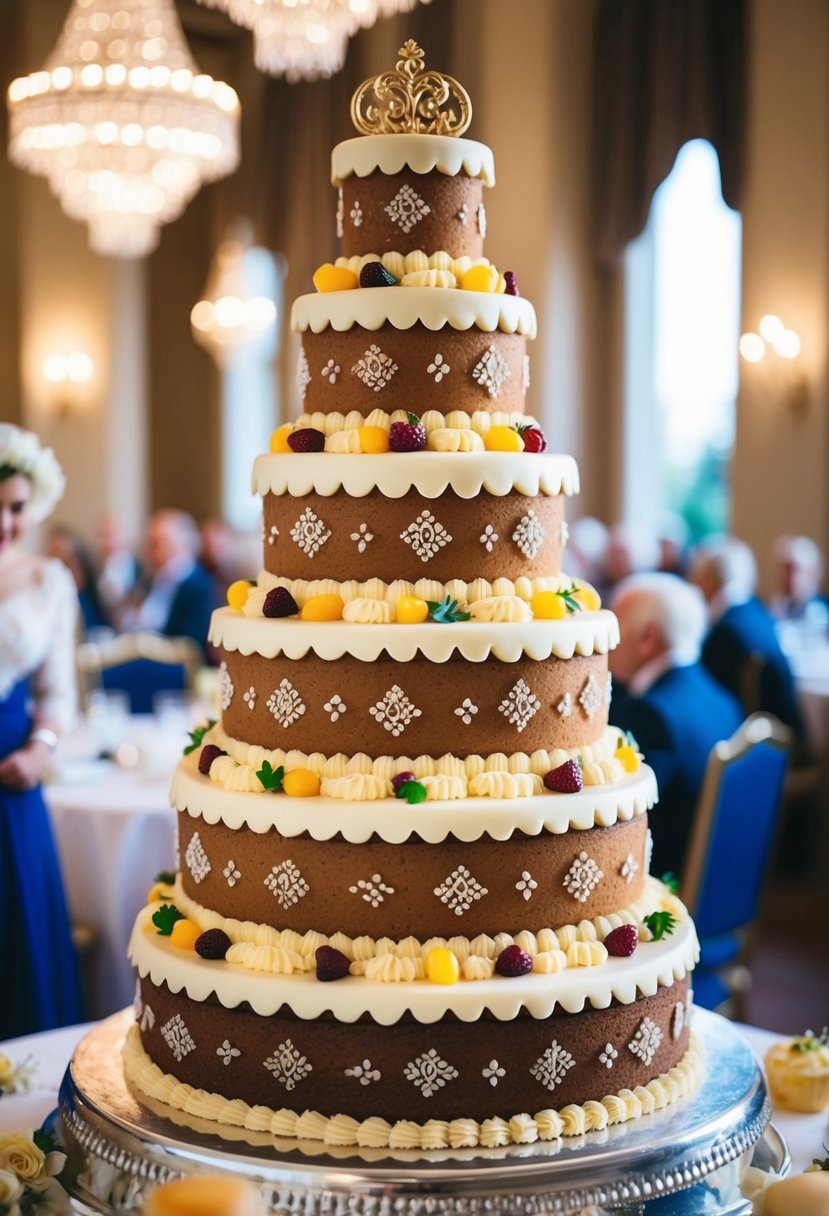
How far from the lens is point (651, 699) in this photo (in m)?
4.48

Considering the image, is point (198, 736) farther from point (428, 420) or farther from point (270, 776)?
point (428, 420)

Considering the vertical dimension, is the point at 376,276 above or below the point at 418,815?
above

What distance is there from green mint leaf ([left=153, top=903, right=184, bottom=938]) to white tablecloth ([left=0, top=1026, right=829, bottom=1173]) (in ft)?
1.53

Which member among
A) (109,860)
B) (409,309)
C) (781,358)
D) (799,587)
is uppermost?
(781,358)

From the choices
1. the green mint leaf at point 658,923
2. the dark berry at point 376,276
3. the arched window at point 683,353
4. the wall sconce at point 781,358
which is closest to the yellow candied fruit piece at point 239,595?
the dark berry at point 376,276

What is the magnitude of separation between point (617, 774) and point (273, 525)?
78cm

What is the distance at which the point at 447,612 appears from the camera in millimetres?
2324

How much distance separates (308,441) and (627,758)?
0.84 meters

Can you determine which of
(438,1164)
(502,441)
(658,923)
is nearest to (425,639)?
(502,441)

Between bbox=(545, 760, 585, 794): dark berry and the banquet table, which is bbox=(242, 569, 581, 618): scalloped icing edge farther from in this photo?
the banquet table

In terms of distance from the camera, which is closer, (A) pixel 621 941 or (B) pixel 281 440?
(A) pixel 621 941

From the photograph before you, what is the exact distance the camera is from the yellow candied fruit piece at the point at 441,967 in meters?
2.15

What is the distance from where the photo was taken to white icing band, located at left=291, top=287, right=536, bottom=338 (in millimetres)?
2432

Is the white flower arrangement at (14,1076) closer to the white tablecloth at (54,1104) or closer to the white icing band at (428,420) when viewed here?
the white tablecloth at (54,1104)
